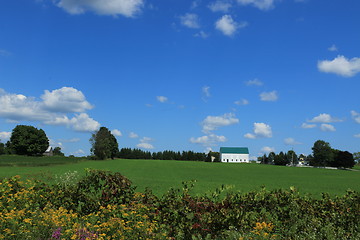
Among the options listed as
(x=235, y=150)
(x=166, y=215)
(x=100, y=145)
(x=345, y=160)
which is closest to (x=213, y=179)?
(x=166, y=215)

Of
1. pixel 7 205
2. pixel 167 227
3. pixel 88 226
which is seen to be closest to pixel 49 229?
pixel 88 226

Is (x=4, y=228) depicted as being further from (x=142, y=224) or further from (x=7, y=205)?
(x=142, y=224)

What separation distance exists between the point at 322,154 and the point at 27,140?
4297 inches

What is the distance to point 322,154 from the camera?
4633 inches

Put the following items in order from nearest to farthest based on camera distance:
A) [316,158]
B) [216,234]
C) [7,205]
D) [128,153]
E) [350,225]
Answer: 1. [216,234]
2. [350,225]
3. [7,205]
4. [316,158]
5. [128,153]

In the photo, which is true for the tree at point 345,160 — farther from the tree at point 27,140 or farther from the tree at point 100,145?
the tree at point 27,140

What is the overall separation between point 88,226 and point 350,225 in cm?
586

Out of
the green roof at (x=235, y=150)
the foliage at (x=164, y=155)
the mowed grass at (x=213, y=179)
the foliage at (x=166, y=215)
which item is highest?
the green roof at (x=235, y=150)

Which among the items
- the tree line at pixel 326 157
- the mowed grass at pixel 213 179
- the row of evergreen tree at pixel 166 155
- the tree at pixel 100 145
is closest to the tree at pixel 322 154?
the tree line at pixel 326 157

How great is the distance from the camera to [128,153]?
140000mm

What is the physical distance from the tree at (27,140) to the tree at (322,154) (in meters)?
104

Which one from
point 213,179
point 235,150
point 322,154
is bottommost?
point 213,179

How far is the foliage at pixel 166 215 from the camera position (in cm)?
553

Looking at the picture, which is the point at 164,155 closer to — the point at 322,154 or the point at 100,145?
the point at 100,145
